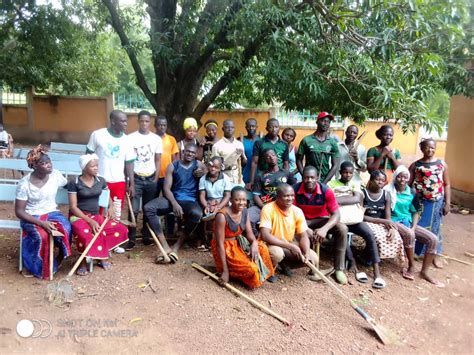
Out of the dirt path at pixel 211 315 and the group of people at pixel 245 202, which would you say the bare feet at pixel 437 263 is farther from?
the dirt path at pixel 211 315

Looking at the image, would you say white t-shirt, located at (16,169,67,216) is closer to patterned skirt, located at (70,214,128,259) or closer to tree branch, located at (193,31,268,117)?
patterned skirt, located at (70,214,128,259)

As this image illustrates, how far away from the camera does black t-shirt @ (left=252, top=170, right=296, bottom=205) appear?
477 cm

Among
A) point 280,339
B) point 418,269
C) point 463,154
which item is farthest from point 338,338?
point 463,154

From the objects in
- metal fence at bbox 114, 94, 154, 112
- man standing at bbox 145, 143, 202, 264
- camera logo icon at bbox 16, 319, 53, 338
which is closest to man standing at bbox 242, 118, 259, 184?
man standing at bbox 145, 143, 202, 264

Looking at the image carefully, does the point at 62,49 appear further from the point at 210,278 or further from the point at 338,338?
the point at 338,338

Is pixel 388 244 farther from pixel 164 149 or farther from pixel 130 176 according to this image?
pixel 130 176

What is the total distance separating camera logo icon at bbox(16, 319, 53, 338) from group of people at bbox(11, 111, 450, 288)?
31.1 inches

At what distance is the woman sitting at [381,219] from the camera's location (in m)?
4.47

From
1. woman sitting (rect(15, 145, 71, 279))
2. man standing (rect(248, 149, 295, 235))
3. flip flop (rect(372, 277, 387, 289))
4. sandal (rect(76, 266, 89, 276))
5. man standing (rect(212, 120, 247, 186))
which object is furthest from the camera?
man standing (rect(212, 120, 247, 186))

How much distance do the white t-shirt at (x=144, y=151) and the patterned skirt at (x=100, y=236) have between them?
823 mm

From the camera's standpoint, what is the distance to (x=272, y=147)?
5.21m

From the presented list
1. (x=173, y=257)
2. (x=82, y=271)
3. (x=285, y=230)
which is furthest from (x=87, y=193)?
(x=285, y=230)

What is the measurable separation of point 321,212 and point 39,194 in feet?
10.2

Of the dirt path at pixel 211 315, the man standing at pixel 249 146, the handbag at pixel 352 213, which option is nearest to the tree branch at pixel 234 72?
the man standing at pixel 249 146
